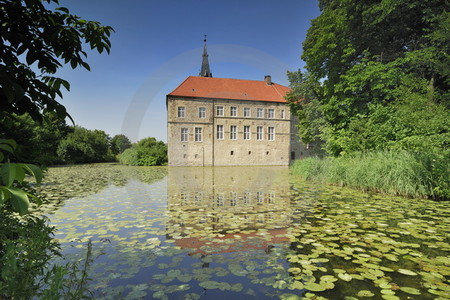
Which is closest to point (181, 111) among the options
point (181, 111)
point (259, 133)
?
point (181, 111)

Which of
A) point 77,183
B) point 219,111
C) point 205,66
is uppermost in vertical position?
point 205,66

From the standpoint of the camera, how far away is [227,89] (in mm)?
31469

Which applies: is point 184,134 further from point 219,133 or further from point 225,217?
point 225,217

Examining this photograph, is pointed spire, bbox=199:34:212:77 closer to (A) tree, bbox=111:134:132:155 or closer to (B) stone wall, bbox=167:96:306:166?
(B) stone wall, bbox=167:96:306:166

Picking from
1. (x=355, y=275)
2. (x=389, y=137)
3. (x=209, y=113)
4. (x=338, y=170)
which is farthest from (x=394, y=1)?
(x=209, y=113)

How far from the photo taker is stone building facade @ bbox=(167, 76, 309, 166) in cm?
2898

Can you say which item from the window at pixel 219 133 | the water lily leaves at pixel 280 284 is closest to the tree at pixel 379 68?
the water lily leaves at pixel 280 284

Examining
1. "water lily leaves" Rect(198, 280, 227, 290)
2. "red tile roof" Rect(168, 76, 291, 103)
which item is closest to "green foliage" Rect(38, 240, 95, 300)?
"water lily leaves" Rect(198, 280, 227, 290)

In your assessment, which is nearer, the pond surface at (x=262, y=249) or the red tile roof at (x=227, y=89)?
the pond surface at (x=262, y=249)

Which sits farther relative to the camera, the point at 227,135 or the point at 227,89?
the point at 227,89

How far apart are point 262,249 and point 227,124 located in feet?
89.2

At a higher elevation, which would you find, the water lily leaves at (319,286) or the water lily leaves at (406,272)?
the water lily leaves at (406,272)

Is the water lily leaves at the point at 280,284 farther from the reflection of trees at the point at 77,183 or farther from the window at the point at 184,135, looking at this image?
the window at the point at 184,135

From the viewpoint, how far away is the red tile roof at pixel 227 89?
29.9 metres
